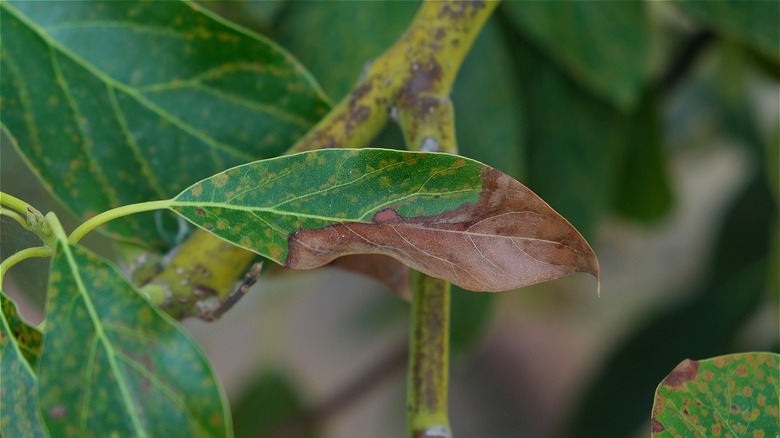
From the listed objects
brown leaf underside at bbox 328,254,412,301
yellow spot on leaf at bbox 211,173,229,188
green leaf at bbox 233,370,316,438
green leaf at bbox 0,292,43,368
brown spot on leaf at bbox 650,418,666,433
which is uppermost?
green leaf at bbox 233,370,316,438

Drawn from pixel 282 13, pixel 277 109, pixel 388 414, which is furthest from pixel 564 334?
pixel 277 109

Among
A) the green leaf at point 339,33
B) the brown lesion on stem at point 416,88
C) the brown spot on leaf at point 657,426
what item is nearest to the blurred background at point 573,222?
the green leaf at point 339,33

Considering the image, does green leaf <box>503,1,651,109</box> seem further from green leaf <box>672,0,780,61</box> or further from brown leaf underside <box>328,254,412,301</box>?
brown leaf underside <box>328,254,412,301</box>

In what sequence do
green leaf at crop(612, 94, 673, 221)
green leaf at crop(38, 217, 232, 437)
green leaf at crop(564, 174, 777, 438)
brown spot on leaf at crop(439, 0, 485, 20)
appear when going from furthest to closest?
green leaf at crop(564, 174, 777, 438), green leaf at crop(612, 94, 673, 221), brown spot on leaf at crop(439, 0, 485, 20), green leaf at crop(38, 217, 232, 437)

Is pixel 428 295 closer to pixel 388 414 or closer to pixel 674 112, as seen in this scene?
pixel 674 112

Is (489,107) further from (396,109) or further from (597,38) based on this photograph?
(396,109)

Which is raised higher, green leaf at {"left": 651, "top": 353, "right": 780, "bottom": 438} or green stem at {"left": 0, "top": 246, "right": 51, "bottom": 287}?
green stem at {"left": 0, "top": 246, "right": 51, "bottom": 287}

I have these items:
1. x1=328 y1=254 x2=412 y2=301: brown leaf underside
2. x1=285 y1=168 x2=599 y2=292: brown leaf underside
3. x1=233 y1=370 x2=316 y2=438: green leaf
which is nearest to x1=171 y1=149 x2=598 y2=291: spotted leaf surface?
x1=285 y1=168 x2=599 y2=292: brown leaf underside

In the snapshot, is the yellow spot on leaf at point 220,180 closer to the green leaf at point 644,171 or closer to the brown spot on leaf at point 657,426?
the brown spot on leaf at point 657,426

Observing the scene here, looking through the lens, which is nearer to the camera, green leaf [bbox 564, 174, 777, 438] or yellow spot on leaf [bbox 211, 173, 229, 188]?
yellow spot on leaf [bbox 211, 173, 229, 188]
